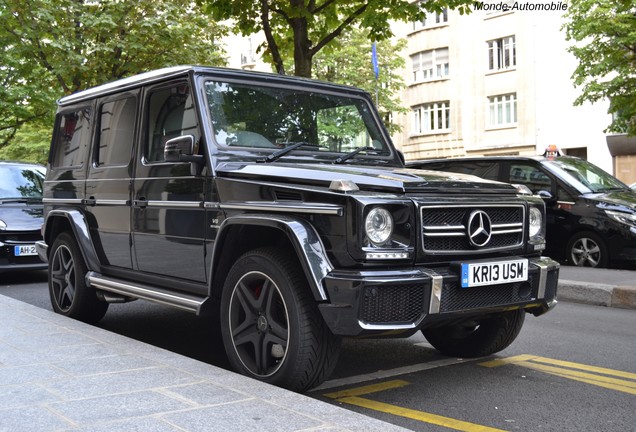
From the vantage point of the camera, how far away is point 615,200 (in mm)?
10992

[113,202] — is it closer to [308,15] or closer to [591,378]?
[591,378]

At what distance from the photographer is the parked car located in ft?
35.3

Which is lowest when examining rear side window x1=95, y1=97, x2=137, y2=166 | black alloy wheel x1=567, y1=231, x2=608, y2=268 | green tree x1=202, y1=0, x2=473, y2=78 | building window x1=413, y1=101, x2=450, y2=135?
black alloy wheel x1=567, y1=231, x2=608, y2=268

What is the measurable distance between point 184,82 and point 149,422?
2.93m

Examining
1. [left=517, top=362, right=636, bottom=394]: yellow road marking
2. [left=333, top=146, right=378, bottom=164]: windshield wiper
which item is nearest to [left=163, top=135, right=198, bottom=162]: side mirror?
[left=333, top=146, right=378, bottom=164]: windshield wiper

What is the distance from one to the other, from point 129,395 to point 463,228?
208cm

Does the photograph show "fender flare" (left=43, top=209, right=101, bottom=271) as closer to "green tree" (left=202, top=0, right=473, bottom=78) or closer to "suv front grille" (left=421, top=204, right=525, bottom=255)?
"suv front grille" (left=421, top=204, right=525, bottom=255)

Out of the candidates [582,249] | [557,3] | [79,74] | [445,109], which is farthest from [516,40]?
[582,249]

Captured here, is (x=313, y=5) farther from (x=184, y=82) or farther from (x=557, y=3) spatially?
(x=557, y=3)

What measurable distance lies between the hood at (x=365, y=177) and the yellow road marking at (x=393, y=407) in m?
1.22

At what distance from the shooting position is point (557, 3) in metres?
35.2

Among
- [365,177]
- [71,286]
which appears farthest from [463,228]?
[71,286]

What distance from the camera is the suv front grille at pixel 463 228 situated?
4363 millimetres

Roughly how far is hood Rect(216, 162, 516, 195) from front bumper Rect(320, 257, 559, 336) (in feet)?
1.63
